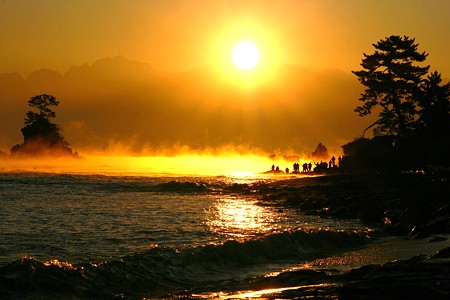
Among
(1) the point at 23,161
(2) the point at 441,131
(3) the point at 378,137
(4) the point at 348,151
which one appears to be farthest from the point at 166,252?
(1) the point at 23,161

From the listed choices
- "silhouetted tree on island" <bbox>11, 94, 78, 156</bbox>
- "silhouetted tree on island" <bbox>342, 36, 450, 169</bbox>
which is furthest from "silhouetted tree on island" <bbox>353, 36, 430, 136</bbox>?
"silhouetted tree on island" <bbox>11, 94, 78, 156</bbox>

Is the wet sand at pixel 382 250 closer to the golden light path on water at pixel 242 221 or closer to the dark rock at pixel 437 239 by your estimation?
the dark rock at pixel 437 239

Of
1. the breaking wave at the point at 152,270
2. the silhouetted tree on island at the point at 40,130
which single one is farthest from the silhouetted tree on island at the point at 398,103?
the silhouetted tree on island at the point at 40,130

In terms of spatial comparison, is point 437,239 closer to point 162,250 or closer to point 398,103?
point 162,250

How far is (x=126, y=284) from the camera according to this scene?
60.1 feet

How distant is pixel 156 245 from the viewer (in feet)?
79.8

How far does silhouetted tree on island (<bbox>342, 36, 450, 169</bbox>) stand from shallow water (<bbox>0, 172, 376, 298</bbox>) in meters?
28.8

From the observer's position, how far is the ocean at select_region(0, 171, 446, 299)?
17.6 meters

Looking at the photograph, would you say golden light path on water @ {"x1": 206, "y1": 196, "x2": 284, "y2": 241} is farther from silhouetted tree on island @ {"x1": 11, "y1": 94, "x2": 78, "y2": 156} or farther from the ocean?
silhouetted tree on island @ {"x1": 11, "y1": 94, "x2": 78, "y2": 156}

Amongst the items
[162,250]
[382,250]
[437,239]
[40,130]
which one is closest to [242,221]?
[382,250]

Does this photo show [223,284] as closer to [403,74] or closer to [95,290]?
[95,290]

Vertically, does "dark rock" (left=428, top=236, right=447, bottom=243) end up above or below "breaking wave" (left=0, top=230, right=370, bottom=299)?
above

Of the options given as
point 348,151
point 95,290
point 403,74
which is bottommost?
point 95,290

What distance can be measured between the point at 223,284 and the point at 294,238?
9.04 meters
